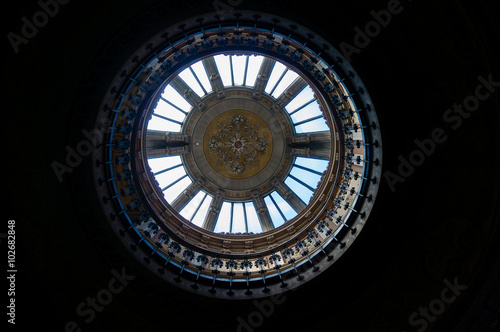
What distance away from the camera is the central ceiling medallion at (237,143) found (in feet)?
61.2

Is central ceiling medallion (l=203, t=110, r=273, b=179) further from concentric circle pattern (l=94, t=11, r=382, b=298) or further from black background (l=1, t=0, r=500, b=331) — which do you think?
black background (l=1, t=0, r=500, b=331)

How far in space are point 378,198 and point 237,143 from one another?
11518 millimetres

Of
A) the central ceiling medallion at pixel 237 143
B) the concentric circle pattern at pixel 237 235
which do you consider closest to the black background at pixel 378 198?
the concentric circle pattern at pixel 237 235

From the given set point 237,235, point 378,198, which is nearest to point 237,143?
point 237,235

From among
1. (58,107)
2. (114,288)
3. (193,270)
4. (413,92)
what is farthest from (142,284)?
(413,92)

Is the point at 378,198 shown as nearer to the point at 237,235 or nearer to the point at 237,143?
the point at 237,235

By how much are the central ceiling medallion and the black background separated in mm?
10460

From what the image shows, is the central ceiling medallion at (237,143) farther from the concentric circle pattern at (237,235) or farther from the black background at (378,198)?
the black background at (378,198)

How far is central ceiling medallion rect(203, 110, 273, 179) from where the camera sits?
18656mm

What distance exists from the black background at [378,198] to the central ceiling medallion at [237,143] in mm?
10460

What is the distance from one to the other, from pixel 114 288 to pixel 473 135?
40.4 ft

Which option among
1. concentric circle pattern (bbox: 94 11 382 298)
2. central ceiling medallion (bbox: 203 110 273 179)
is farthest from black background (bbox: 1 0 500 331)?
central ceiling medallion (bbox: 203 110 273 179)

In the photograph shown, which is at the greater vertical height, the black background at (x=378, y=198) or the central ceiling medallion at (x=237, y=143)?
the central ceiling medallion at (x=237, y=143)

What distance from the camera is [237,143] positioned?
18906 millimetres
